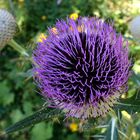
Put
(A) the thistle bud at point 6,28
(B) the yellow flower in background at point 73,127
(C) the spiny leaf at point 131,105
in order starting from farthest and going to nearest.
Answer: (B) the yellow flower in background at point 73,127 < (A) the thistle bud at point 6,28 < (C) the spiny leaf at point 131,105

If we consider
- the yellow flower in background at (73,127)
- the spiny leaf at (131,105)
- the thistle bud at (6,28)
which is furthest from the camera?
the yellow flower in background at (73,127)

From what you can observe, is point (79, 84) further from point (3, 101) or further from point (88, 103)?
point (3, 101)

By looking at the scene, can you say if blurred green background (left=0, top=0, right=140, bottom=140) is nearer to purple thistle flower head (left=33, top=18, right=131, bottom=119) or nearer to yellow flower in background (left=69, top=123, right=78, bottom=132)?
yellow flower in background (left=69, top=123, right=78, bottom=132)

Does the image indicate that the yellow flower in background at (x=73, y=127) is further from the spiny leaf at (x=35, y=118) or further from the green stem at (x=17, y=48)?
the spiny leaf at (x=35, y=118)

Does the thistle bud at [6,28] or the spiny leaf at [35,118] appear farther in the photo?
Answer: the thistle bud at [6,28]

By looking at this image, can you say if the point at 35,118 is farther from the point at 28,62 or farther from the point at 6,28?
the point at 28,62

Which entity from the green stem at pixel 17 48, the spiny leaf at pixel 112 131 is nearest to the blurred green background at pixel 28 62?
the green stem at pixel 17 48

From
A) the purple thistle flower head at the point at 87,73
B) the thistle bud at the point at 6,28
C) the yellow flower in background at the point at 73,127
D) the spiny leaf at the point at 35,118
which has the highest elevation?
the thistle bud at the point at 6,28
